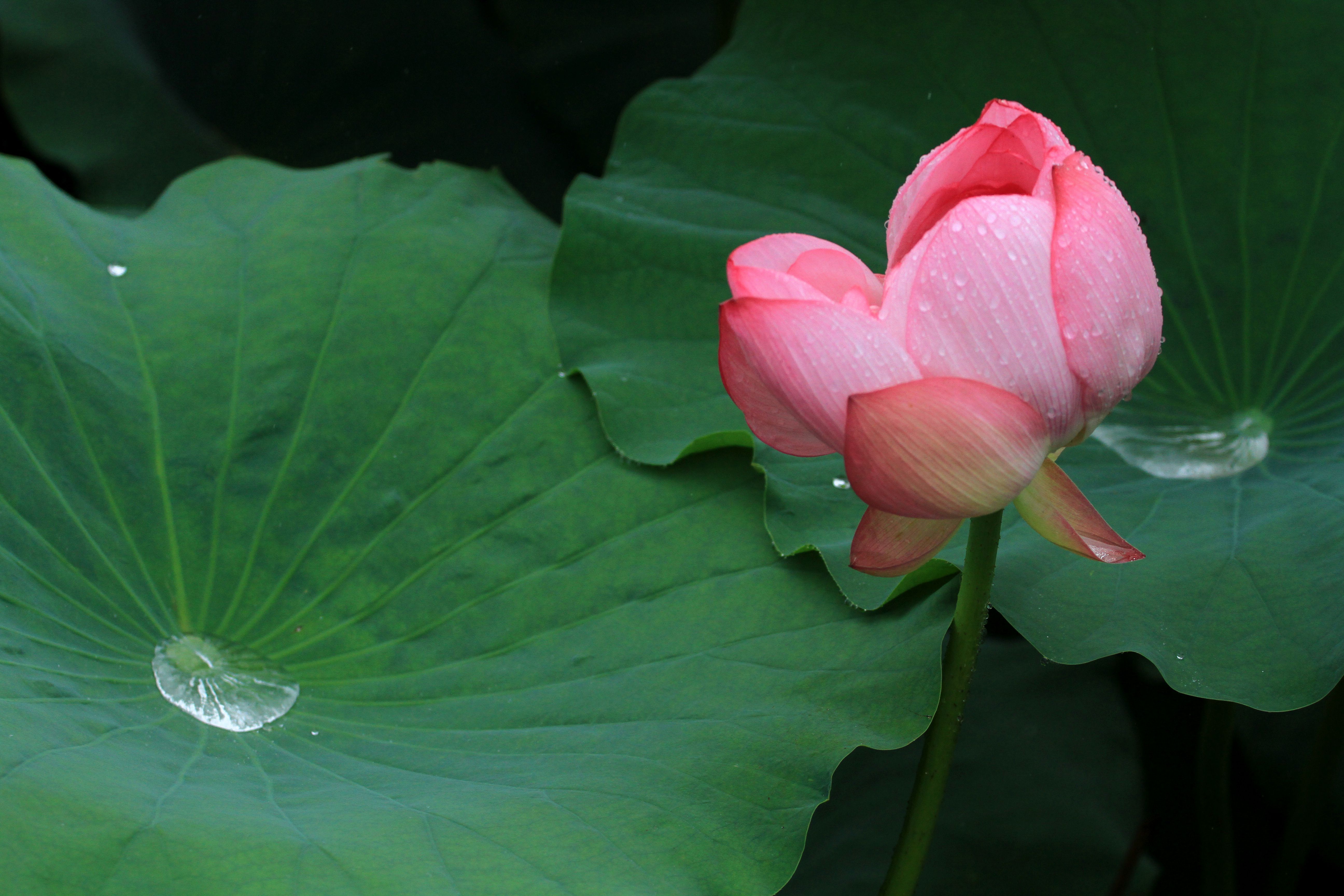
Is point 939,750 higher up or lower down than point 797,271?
lower down

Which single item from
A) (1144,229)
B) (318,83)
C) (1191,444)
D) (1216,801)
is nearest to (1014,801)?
(1216,801)

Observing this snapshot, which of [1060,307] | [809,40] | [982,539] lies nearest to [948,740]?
[982,539]

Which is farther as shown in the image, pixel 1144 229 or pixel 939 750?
pixel 1144 229

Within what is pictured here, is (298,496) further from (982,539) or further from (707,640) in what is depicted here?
(982,539)

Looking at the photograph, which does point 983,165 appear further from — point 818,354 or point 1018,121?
point 818,354

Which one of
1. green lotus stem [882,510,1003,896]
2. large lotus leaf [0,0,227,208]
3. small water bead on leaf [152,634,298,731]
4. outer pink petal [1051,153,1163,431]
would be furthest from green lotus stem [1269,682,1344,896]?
large lotus leaf [0,0,227,208]

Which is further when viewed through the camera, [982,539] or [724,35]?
[724,35]

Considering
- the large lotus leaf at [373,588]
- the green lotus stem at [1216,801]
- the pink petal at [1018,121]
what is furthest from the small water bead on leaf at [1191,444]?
the pink petal at [1018,121]
